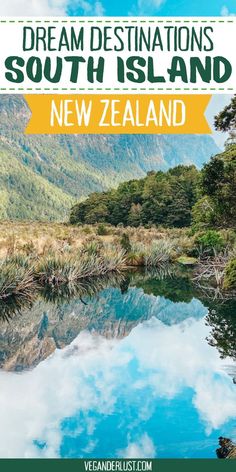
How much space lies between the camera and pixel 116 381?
7113mm

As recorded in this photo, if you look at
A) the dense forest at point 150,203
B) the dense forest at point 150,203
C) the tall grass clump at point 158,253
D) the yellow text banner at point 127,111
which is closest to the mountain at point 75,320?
the yellow text banner at point 127,111

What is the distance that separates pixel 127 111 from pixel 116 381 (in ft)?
31.2

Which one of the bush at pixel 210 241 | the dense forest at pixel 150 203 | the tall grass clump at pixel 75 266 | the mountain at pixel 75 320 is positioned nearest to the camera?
the mountain at pixel 75 320

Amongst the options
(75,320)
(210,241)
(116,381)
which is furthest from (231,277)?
(210,241)

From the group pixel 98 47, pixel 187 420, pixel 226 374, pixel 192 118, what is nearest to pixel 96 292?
pixel 192 118

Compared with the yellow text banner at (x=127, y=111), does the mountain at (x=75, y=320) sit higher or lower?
lower

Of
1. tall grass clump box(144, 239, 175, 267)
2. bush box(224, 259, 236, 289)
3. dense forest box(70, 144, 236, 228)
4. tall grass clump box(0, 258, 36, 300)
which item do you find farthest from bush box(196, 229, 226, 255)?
dense forest box(70, 144, 236, 228)

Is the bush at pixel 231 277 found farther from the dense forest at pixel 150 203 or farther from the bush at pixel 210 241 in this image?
the dense forest at pixel 150 203

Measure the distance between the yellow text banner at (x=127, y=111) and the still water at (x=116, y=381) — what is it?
207 inches

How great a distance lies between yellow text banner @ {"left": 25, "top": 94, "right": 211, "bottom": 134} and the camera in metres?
14.7

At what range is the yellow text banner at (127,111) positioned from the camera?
1467 centimetres

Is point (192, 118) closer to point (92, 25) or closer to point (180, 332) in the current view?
point (92, 25)

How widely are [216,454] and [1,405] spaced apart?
8.48 feet

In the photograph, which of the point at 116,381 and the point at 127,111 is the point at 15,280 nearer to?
the point at 127,111
